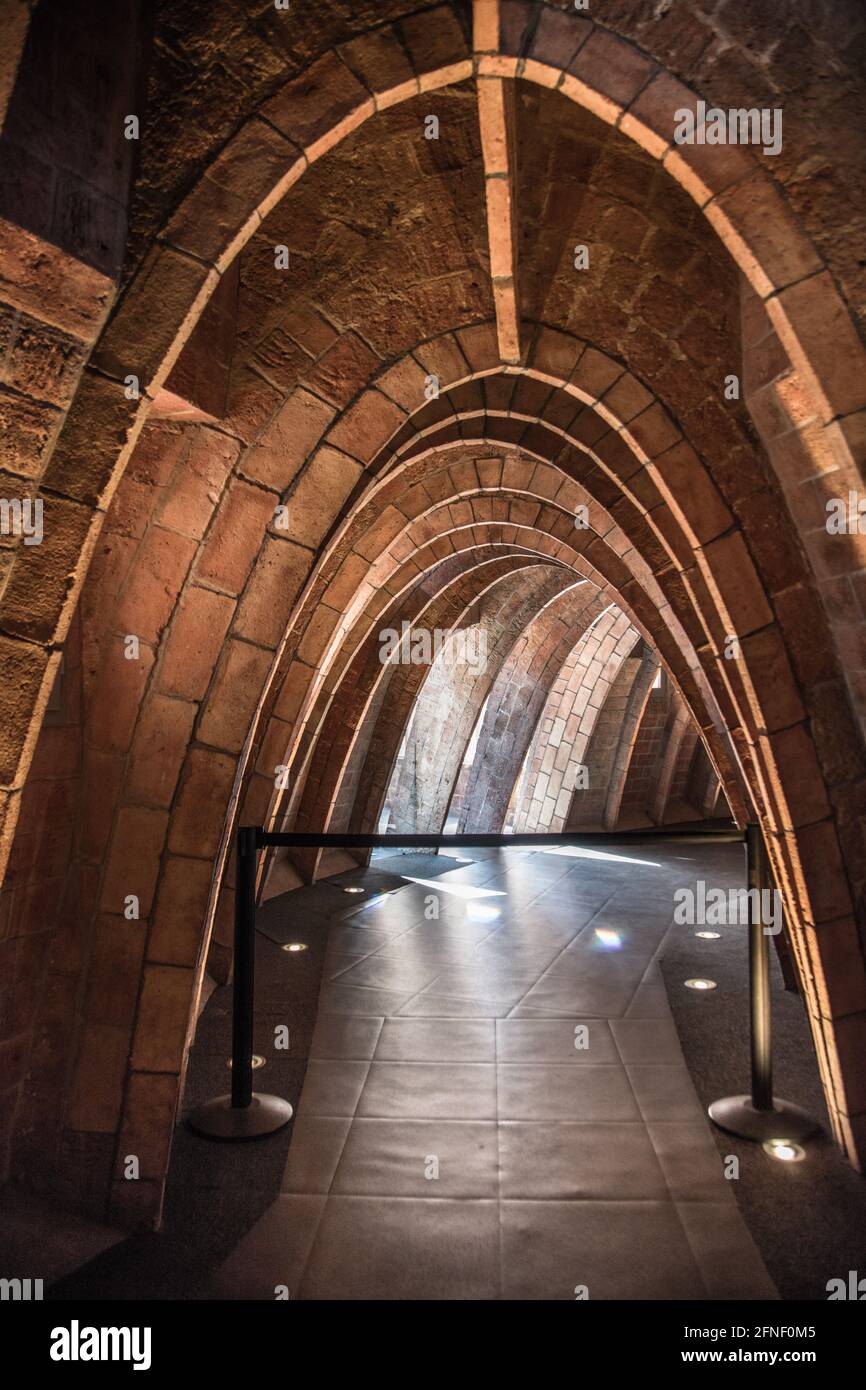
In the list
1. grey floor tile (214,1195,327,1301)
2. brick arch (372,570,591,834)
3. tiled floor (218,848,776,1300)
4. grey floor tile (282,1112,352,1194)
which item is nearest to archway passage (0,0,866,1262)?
grey floor tile (214,1195,327,1301)

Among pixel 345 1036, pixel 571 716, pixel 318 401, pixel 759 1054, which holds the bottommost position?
pixel 759 1054

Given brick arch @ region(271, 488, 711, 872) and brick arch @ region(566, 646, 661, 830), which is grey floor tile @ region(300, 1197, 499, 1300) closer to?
brick arch @ region(271, 488, 711, 872)

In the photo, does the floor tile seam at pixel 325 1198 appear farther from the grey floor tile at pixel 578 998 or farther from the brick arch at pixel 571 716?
the brick arch at pixel 571 716

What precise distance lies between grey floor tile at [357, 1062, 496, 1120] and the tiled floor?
12mm

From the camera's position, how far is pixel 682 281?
3752 millimetres

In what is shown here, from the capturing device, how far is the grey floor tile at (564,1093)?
4051 millimetres

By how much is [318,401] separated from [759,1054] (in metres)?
3.25

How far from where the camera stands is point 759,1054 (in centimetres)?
387

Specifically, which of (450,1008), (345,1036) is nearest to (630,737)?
(450,1008)

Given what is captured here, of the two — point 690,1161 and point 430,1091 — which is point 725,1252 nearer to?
point 690,1161

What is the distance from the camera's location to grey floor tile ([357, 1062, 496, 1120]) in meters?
4.07

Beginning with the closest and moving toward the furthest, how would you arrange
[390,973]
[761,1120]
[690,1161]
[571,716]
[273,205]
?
[273,205], [690,1161], [761,1120], [390,973], [571,716]
